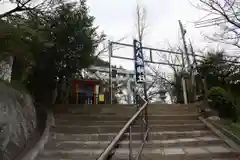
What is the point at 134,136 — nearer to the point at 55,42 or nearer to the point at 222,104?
the point at 222,104

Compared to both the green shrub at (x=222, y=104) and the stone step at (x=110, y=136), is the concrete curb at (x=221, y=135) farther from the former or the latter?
the green shrub at (x=222, y=104)

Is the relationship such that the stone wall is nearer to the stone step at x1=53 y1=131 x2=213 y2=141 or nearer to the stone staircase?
the stone staircase

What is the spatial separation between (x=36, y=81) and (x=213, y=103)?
4916 millimetres

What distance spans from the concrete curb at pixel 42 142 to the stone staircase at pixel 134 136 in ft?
0.27

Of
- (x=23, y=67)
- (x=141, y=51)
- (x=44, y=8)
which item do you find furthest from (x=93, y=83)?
(x=44, y=8)

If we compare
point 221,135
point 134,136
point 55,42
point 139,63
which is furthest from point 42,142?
point 139,63

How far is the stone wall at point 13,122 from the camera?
9.33ft

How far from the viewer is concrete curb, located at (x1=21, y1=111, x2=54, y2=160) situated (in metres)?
3.23

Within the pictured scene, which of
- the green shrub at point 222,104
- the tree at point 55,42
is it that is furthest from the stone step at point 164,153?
the tree at point 55,42

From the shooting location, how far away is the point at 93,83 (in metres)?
8.74

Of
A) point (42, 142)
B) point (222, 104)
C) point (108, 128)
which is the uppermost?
point (222, 104)

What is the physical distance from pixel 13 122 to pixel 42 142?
807mm

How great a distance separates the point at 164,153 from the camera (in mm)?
3246

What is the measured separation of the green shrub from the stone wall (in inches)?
176
